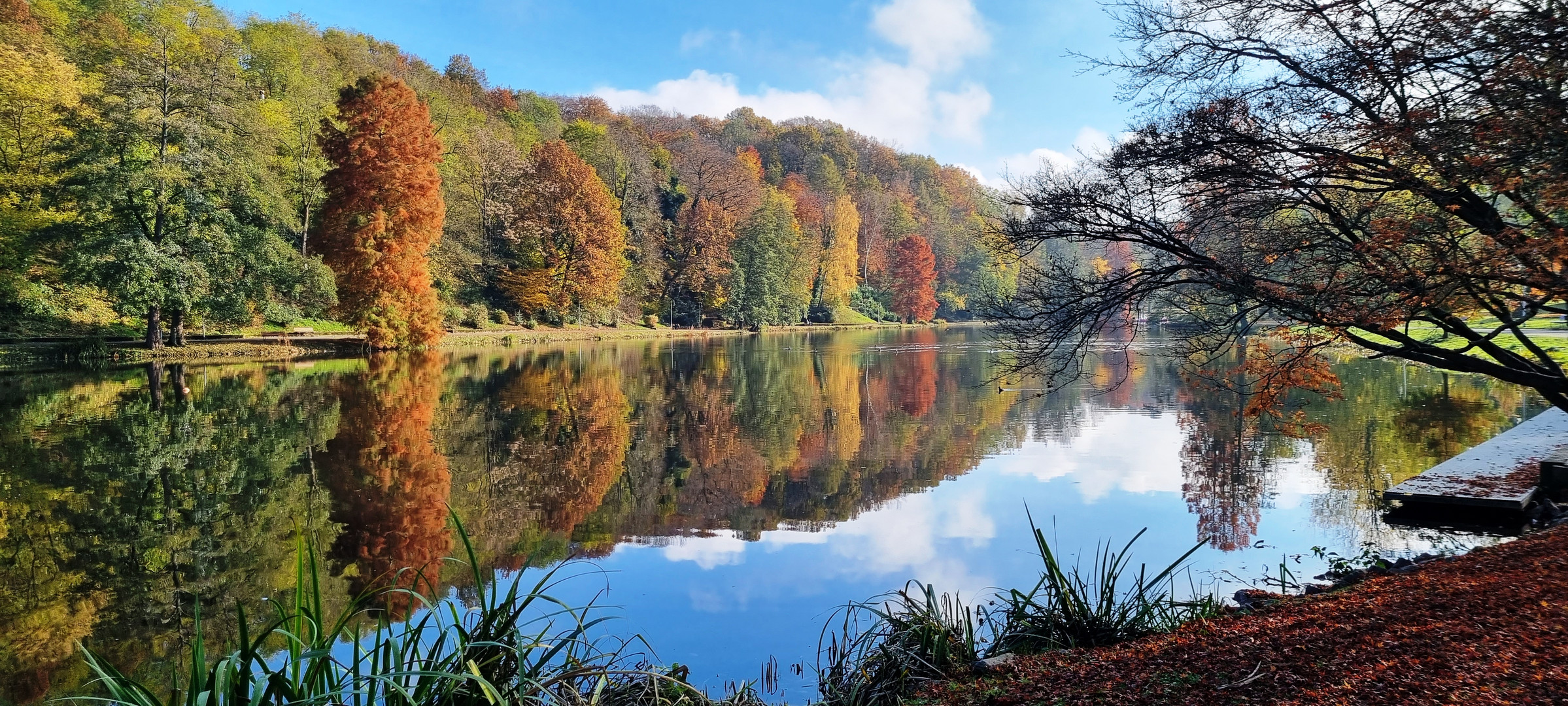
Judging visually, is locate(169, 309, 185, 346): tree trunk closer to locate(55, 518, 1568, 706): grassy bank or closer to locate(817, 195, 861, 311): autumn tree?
locate(55, 518, 1568, 706): grassy bank

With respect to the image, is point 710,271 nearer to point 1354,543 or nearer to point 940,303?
point 940,303

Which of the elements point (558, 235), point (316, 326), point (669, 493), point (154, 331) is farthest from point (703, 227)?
point (669, 493)

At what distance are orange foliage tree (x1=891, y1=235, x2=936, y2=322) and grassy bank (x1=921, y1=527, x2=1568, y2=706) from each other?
6419cm

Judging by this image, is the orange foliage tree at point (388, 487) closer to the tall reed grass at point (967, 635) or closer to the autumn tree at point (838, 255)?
the tall reed grass at point (967, 635)

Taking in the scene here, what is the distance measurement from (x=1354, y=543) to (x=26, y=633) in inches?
391

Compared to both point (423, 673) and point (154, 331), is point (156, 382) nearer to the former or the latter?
point (154, 331)

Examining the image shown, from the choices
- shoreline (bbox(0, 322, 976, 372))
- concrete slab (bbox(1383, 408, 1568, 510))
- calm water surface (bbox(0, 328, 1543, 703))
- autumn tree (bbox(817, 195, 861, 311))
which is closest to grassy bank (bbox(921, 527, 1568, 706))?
calm water surface (bbox(0, 328, 1543, 703))

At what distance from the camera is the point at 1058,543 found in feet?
23.8

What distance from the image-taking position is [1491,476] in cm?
799

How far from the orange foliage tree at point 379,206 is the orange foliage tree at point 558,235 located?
1115 centimetres

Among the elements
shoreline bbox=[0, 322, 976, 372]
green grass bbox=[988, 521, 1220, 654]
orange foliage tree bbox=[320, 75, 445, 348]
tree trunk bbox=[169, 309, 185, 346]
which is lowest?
green grass bbox=[988, 521, 1220, 654]

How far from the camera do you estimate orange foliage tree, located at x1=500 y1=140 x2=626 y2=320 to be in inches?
1602

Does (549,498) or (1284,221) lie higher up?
(1284,221)

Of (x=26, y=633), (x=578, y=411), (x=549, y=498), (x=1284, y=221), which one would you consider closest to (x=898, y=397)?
(x=578, y=411)
